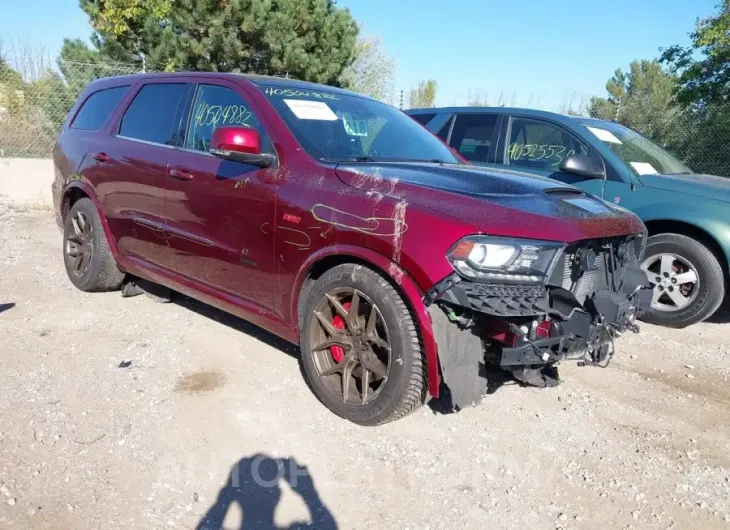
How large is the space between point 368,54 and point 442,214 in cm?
2792

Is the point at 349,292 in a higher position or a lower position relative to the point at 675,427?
higher

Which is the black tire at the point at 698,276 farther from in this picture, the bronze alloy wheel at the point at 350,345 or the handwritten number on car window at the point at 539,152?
the bronze alloy wheel at the point at 350,345

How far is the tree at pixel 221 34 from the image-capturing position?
14.3 metres

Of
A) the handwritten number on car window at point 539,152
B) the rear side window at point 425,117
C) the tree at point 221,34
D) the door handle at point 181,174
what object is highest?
the tree at point 221,34

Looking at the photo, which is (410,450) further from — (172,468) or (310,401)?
(172,468)

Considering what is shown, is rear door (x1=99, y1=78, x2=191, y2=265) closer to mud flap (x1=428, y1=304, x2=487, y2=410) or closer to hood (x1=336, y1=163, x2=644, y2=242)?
hood (x1=336, y1=163, x2=644, y2=242)

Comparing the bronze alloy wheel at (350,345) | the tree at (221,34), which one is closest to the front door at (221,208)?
the bronze alloy wheel at (350,345)

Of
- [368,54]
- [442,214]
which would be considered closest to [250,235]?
[442,214]

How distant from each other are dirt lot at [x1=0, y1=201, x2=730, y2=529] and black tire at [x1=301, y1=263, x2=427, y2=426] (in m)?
0.12

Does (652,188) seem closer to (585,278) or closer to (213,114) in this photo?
(585,278)

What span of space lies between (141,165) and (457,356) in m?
2.77

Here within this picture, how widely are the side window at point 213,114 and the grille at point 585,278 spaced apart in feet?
6.36

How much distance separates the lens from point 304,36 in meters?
15.8

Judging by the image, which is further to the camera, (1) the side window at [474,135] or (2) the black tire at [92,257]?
(1) the side window at [474,135]
